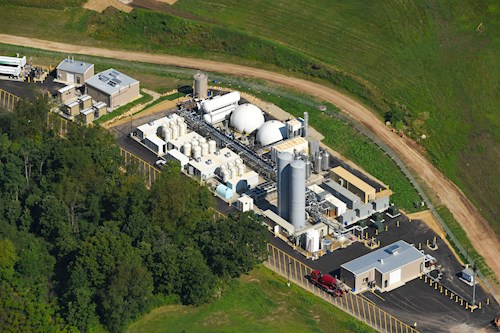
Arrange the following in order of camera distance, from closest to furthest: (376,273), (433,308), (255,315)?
1. (255,315)
2. (433,308)
3. (376,273)

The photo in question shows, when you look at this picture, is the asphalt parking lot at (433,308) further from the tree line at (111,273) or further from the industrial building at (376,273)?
the tree line at (111,273)

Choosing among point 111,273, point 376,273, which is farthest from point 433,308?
point 111,273

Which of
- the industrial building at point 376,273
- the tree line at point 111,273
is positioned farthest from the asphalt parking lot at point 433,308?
the tree line at point 111,273

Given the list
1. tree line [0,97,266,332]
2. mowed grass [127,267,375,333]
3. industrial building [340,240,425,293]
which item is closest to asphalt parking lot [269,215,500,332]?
industrial building [340,240,425,293]

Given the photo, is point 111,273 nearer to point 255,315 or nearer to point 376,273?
point 255,315

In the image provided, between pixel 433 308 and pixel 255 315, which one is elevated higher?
pixel 433 308

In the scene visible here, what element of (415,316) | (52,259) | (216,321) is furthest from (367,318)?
(52,259)

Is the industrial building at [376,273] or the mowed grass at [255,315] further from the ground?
the industrial building at [376,273]

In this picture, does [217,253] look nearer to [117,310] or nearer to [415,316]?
[117,310]
